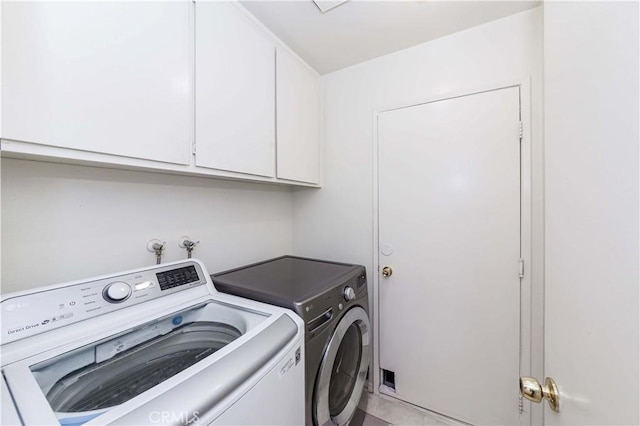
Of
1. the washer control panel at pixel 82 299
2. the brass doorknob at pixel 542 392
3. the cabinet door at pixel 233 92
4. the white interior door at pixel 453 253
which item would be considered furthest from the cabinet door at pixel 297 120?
the brass doorknob at pixel 542 392

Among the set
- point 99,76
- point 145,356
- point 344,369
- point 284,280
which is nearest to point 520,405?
point 344,369

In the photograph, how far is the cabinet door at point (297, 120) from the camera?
158cm

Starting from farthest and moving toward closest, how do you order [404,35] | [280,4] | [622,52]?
[404,35] < [280,4] < [622,52]

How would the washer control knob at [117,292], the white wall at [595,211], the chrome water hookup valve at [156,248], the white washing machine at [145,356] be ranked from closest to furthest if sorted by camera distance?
the white wall at [595,211] < the white washing machine at [145,356] < the washer control knob at [117,292] < the chrome water hookup valve at [156,248]

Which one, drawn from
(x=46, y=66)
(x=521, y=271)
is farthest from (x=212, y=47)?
(x=521, y=271)

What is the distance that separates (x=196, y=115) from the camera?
107 centimetres

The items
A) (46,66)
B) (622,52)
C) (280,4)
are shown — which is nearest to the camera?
(622,52)

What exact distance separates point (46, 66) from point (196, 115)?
46cm

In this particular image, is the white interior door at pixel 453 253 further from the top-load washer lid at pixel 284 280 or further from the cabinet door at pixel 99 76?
the cabinet door at pixel 99 76

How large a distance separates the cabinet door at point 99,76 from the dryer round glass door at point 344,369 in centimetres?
109

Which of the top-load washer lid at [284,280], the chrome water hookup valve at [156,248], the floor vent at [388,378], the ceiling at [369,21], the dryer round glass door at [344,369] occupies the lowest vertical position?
the floor vent at [388,378]

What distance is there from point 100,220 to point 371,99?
1.82 meters

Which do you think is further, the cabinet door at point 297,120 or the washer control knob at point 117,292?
the cabinet door at point 297,120

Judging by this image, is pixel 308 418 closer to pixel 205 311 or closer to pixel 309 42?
pixel 205 311
